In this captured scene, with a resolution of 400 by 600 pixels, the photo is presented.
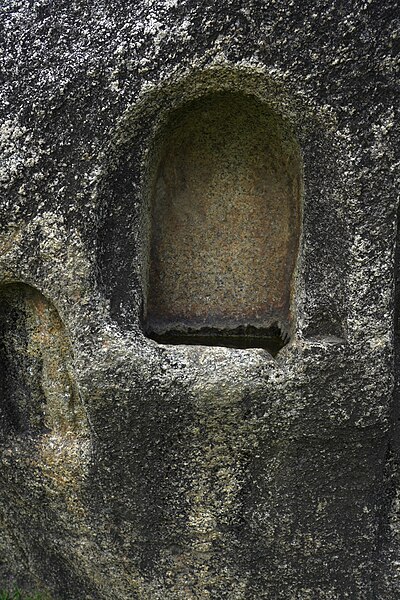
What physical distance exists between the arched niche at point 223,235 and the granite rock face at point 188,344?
0.06 ft

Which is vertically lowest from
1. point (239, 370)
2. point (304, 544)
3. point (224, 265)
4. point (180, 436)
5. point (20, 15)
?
point (304, 544)

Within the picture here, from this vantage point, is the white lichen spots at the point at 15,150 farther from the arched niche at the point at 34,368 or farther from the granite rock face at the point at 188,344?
the arched niche at the point at 34,368

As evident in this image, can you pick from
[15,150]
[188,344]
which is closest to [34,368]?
[188,344]

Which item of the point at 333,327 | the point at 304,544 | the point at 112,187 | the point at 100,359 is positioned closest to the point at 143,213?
the point at 112,187

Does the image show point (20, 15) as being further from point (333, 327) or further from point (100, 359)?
point (333, 327)

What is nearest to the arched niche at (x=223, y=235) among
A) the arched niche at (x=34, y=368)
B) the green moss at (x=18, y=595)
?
the arched niche at (x=34, y=368)

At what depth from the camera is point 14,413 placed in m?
1.12

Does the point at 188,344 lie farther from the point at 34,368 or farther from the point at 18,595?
the point at 18,595

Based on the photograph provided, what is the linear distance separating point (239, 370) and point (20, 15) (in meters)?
0.61

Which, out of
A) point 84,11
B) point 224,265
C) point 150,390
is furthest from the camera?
point 224,265

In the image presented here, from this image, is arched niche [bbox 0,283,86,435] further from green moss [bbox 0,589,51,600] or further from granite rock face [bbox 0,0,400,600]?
green moss [bbox 0,589,51,600]

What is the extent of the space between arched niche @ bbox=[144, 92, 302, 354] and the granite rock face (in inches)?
0.7

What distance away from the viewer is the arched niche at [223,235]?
1.03 metres

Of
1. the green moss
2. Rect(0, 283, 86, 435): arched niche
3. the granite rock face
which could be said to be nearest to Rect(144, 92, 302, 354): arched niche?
the granite rock face
